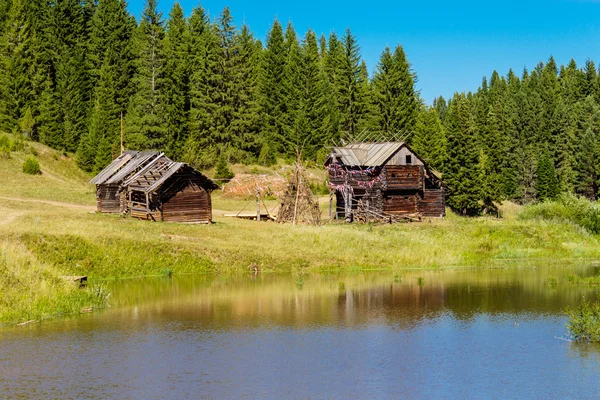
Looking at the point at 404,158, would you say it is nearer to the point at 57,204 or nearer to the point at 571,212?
the point at 571,212

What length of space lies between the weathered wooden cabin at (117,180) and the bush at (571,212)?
1227 inches

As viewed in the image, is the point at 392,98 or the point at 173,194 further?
the point at 392,98

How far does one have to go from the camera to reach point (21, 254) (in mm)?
35562

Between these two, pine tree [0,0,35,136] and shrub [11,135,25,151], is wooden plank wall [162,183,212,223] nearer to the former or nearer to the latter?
shrub [11,135,25,151]

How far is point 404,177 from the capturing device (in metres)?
70.1

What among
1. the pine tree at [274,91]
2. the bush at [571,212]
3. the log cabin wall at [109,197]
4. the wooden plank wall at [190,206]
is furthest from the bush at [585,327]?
the pine tree at [274,91]

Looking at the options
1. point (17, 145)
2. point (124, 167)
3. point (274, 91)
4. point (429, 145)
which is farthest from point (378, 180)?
point (17, 145)

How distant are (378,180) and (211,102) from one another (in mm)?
36158

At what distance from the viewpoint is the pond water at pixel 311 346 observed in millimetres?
20672

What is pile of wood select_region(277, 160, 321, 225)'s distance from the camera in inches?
2405

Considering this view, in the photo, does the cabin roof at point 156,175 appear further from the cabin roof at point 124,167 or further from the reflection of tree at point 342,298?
the reflection of tree at point 342,298

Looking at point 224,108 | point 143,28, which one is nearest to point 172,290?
point 224,108

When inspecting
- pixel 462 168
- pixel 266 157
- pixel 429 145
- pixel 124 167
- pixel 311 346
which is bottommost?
pixel 311 346

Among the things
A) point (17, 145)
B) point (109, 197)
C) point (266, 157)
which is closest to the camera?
point (109, 197)
